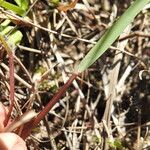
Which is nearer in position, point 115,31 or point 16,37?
point 115,31

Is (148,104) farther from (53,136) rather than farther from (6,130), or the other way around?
(6,130)

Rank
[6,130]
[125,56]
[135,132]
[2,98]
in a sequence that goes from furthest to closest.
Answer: [125,56] → [135,132] → [2,98] → [6,130]

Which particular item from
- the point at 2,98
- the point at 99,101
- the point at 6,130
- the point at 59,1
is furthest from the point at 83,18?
the point at 6,130

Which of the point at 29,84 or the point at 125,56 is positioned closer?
the point at 29,84

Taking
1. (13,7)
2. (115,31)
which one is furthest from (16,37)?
(115,31)

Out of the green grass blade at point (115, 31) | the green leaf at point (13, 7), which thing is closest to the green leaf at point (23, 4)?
the green leaf at point (13, 7)

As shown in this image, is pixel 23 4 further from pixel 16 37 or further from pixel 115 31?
pixel 115 31

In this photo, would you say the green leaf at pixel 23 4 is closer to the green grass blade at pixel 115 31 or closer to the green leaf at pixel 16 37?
the green leaf at pixel 16 37

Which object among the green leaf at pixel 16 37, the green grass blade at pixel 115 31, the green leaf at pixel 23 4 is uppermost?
the green leaf at pixel 23 4
